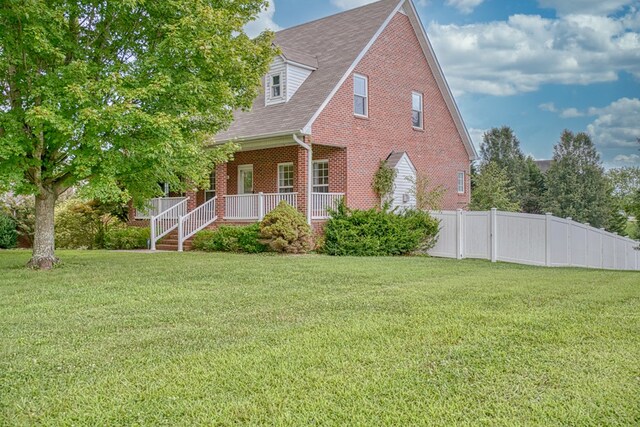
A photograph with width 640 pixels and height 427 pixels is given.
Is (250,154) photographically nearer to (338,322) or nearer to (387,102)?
(387,102)

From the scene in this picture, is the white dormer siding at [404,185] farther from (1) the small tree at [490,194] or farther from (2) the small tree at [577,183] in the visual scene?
(2) the small tree at [577,183]

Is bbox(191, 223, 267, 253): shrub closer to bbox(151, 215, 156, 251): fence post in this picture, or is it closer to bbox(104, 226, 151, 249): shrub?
bbox(151, 215, 156, 251): fence post

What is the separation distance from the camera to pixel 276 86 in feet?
62.6

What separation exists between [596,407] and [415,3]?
20017 mm

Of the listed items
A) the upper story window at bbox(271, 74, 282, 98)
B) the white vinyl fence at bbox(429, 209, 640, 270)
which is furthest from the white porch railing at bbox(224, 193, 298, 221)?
the white vinyl fence at bbox(429, 209, 640, 270)

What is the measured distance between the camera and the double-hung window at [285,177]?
64.2 feet

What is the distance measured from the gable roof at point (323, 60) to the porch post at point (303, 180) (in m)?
0.88

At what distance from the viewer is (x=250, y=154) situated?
2028 cm

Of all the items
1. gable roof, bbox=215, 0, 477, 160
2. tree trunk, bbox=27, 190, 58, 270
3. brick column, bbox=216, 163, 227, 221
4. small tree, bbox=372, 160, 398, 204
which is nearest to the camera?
tree trunk, bbox=27, 190, 58, 270

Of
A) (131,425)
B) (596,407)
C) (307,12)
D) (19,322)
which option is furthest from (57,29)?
(307,12)

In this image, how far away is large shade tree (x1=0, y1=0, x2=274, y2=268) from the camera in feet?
31.6

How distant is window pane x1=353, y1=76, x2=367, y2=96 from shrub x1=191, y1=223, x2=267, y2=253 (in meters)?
6.29

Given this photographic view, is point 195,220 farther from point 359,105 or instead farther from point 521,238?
point 521,238

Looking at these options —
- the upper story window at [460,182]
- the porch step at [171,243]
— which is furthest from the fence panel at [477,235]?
the porch step at [171,243]
